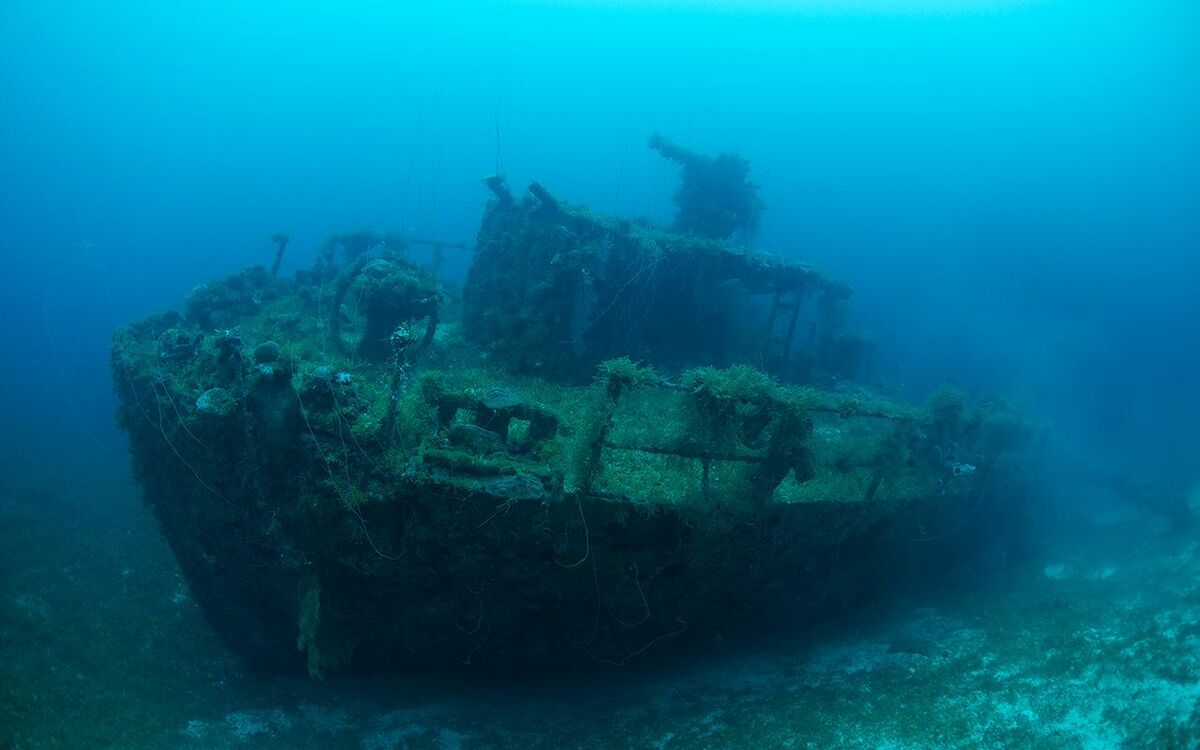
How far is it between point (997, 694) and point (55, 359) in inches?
3434

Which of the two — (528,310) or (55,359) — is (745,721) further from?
(55,359)

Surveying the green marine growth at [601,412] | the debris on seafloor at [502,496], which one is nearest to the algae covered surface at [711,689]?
the debris on seafloor at [502,496]

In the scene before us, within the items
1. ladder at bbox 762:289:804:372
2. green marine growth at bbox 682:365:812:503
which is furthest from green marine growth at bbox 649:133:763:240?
green marine growth at bbox 682:365:812:503

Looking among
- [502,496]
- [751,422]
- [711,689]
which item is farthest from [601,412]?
[711,689]

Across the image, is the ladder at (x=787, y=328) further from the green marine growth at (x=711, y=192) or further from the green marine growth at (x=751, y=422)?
the green marine growth at (x=751, y=422)

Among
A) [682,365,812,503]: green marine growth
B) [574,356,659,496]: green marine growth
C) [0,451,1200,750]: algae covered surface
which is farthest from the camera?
[0,451,1200,750]: algae covered surface

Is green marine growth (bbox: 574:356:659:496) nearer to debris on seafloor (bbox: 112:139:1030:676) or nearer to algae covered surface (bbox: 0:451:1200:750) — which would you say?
debris on seafloor (bbox: 112:139:1030:676)

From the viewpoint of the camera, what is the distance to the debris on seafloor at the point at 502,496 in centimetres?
862

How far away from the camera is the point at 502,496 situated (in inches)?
326

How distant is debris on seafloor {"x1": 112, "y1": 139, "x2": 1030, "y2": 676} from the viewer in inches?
340

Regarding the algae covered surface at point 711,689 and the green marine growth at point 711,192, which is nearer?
the algae covered surface at point 711,689

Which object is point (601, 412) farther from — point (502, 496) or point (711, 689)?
point (711, 689)

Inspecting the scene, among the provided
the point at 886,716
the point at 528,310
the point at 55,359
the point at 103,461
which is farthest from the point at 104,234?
the point at 886,716

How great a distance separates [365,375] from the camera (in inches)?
534
